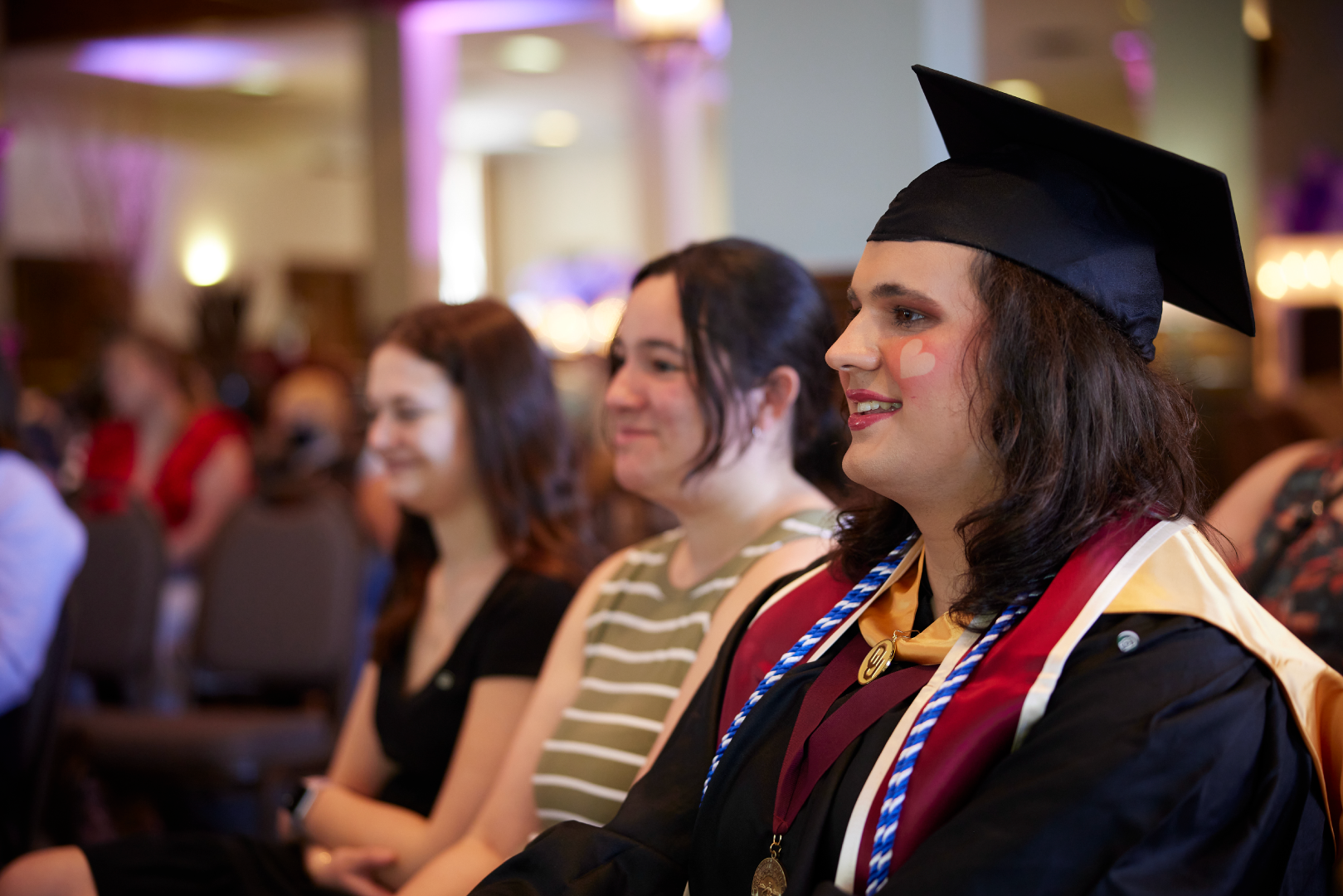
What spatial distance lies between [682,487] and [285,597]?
196cm

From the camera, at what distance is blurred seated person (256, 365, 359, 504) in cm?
471

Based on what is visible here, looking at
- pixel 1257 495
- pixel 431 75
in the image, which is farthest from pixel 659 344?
pixel 431 75

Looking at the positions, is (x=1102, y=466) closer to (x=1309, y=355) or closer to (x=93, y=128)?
(x=1309, y=355)

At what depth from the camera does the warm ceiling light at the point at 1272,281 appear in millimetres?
7012

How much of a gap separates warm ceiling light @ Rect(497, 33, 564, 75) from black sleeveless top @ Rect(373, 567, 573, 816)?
891 centimetres

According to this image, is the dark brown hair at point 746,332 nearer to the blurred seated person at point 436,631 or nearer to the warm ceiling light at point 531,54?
the blurred seated person at point 436,631

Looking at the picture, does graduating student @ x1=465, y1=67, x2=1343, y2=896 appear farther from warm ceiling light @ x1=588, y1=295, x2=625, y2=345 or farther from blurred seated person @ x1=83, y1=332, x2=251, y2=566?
warm ceiling light @ x1=588, y1=295, x2=625, y2=345

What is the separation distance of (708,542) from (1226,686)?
2.86ft

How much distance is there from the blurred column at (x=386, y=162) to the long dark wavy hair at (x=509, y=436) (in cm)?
715

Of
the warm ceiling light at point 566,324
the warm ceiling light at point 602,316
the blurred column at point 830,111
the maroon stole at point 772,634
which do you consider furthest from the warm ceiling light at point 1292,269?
the warm ceiling light at point 566,324

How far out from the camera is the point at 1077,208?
1.12 metres

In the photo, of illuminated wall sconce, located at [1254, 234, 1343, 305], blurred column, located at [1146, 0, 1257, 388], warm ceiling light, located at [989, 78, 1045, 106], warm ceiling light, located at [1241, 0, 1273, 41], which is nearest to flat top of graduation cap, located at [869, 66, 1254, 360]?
blurred column, located at [1146, 0, 1257, 388]

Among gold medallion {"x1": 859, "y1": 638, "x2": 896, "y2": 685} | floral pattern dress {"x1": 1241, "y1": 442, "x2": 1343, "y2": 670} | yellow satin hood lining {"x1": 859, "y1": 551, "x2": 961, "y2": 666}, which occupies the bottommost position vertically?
floral pattern dress {"x1": 1241, "y1": 442, "x2": 1343, "y2": 670}

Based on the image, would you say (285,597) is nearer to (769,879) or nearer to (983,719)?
(769,879)
